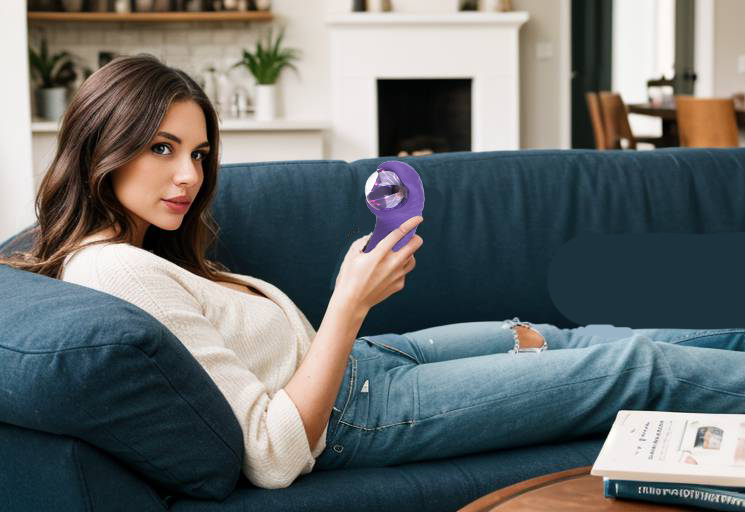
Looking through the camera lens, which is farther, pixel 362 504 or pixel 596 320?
pixel 596 320

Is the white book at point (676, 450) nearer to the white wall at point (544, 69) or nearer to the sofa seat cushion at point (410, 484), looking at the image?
the sofa seat cushion at point (410, 484)

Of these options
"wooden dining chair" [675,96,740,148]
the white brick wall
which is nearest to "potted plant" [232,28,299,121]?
the white brick wall

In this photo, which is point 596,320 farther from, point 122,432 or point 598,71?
point 598,71

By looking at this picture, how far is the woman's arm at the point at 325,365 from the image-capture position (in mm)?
1376

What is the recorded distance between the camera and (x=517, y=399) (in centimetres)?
154

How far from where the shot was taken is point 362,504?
143 cm

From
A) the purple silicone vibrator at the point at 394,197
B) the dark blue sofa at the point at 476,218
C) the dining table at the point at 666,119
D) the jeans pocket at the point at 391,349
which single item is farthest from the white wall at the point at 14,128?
the purple silicone vibrator at the point at 394,197

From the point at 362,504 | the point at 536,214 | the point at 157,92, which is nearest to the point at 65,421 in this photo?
the point at 362,504

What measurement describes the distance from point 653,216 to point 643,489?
1.31 meters

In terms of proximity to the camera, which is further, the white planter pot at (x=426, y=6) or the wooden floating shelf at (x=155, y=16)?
the white planter pot at (x=426, y=6)

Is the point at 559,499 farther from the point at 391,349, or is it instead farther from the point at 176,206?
the point at 176,206

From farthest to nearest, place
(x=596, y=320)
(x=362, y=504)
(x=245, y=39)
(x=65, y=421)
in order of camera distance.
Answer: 1. (x=245, y=39)
2. (x=596, y=320)
3. (x=362, y=504)
4. (x=65, y=421)

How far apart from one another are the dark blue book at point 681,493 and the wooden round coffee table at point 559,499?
0.01 meters

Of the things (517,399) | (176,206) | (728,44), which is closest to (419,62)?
(728,44)
